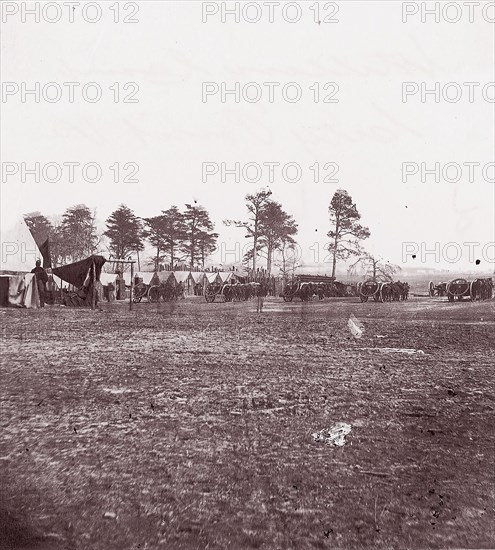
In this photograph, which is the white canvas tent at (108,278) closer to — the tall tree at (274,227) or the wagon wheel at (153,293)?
the wagon wheel at (153,293)

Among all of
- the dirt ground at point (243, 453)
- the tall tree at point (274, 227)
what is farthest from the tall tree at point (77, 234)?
the dirt ground at point (243, 453)

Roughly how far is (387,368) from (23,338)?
673 centimetres

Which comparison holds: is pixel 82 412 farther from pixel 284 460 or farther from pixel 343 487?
pixel 343 487

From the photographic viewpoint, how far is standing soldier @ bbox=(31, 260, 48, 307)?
15.8m

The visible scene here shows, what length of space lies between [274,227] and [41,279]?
1407 cm

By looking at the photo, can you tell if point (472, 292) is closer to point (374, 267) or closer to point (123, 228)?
point (374, 267)

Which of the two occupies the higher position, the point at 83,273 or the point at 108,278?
the point at 83,273

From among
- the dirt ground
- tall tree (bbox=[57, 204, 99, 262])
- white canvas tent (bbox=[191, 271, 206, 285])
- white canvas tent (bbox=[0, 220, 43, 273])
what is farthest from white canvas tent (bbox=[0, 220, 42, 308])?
white canvas tent (bbox=[191, 271, 206, 285])

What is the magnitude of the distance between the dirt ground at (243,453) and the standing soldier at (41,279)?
9.58 meters

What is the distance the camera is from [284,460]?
10.7 ft

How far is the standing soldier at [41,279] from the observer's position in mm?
15809

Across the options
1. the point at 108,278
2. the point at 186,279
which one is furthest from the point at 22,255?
the point at 186,279

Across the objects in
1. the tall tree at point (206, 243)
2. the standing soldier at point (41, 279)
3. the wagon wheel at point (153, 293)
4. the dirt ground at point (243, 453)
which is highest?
the tall tree at point (206, 243)

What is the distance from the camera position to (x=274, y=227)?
1045 inches
